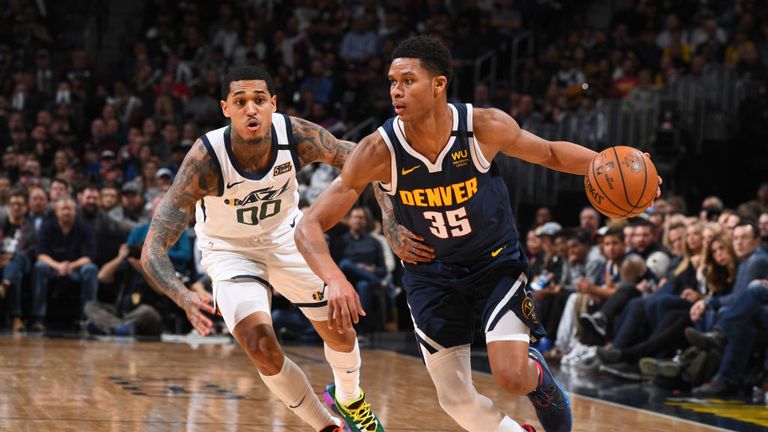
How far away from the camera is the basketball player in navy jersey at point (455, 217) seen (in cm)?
482

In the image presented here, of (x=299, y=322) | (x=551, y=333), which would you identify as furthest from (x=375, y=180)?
(x=299, y=322)

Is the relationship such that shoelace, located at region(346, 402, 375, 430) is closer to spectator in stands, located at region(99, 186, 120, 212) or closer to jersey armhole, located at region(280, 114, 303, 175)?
jersey armhole, located at region(280, 114, 303, 175)

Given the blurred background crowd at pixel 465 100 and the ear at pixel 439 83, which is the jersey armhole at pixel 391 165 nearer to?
the ear at pixel 439 83

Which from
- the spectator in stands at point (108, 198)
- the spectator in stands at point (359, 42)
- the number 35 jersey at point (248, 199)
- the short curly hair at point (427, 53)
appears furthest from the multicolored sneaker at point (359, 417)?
the spectator in stands at point (359, 42)

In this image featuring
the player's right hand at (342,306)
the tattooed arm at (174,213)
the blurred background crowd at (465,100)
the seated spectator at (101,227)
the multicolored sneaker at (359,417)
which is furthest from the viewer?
the seated spectator at (101,227)

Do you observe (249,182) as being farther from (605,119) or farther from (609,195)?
(605,119)

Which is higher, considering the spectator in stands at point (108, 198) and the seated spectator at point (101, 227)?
the spectator in stands at point (108, 198)

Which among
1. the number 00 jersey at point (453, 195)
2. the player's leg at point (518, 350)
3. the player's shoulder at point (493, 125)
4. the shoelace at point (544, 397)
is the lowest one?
the shoelace at point (544, 397)

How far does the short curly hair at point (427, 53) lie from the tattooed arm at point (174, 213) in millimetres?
1298

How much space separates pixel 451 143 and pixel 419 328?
2.70ft

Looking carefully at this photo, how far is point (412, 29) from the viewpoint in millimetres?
17547

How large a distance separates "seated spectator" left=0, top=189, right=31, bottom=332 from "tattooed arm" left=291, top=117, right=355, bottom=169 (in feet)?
24.0

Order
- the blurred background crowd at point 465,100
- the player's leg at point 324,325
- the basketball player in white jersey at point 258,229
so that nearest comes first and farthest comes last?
the basketball player in white jersey at point 258,229
the player's leg at point 324,325
the blurred background crowd at point 465,100

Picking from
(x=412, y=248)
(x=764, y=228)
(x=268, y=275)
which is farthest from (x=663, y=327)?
(x=412, y=248)
